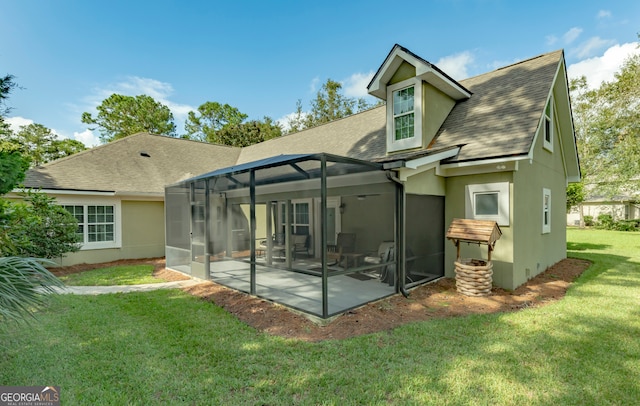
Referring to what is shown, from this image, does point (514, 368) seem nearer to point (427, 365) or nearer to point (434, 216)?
point (427, 365)

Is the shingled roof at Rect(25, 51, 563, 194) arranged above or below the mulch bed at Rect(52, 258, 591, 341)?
above

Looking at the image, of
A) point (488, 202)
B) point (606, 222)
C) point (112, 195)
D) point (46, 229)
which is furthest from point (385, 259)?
point (606, 222)

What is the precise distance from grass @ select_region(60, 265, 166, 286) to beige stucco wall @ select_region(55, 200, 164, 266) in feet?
5.59

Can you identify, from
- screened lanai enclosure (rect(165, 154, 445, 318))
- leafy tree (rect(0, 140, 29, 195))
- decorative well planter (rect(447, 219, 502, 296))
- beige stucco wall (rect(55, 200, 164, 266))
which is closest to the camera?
leafy tree (rect(0, 140, 29, 195))

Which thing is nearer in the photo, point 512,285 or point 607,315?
point 607,315

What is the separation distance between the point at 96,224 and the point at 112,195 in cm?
122

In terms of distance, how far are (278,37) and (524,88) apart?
1285 centimetres

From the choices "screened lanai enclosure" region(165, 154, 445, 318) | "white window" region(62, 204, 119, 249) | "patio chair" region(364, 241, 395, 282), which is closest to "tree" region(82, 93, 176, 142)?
"white window" region(62, 204, 119, 249)

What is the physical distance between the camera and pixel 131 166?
12.5 metres

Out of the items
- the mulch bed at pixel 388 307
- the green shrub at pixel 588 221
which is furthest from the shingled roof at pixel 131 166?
the green shrub at pixel 588 221

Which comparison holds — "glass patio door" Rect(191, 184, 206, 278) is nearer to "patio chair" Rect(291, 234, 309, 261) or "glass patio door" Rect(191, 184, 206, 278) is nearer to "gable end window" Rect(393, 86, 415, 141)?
"patio chair" Rect(291, 234, 309, 261)

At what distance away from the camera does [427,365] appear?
11.1 ft

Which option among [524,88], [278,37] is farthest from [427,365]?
[278,37]

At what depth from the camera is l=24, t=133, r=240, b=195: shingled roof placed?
408 inches
